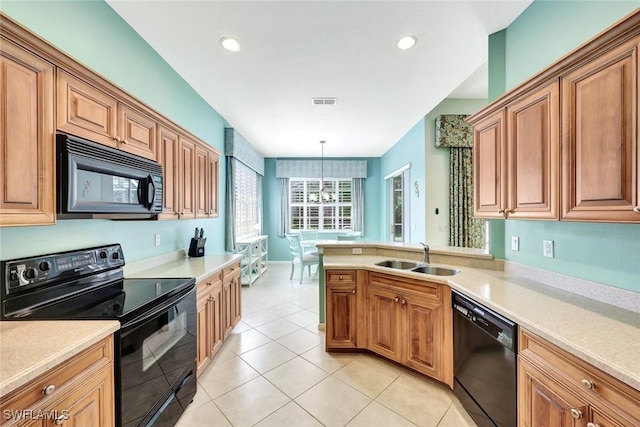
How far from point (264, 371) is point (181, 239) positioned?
1689mm

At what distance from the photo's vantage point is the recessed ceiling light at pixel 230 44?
220cm

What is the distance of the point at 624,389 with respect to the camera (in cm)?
87

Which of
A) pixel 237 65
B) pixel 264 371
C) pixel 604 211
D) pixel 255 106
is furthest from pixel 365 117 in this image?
pixel 264 371

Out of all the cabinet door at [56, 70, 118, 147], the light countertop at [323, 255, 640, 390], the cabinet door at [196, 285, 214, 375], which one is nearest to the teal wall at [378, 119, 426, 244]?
the light countertop at [323, 255, 640, 390]

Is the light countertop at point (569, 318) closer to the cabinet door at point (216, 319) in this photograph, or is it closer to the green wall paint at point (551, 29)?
the green wall paint at point (551, 29)

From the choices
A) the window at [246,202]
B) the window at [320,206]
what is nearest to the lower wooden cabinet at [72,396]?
the window at [246,202]

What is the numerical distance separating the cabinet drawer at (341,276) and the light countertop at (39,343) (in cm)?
170

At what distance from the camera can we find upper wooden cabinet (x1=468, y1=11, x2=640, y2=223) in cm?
109

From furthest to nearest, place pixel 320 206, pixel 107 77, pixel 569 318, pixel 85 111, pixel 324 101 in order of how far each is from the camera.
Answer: pixel 320 206 < pixel 324 101 < pixel 107 77 < pixel 85 111 < pixel 569 318

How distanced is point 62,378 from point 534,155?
2536 millimetres

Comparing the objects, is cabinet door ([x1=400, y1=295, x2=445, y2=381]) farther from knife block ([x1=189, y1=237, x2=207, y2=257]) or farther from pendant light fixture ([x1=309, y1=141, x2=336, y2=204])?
pendant light fixture ([x1=309, y1=141, x2=336, y2=204])

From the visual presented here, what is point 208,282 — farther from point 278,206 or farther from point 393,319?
point 278,206

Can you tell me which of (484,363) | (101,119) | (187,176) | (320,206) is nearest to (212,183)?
(187,176)

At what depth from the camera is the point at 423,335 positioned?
7.02ft
